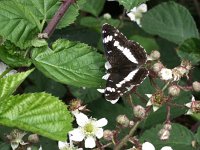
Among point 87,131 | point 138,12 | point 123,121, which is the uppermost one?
point 123,121

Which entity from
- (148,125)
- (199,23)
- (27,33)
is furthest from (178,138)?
(199,23)

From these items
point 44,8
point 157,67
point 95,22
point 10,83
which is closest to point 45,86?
point 95,22

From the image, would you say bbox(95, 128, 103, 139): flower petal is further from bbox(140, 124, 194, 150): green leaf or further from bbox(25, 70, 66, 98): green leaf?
bbox(25, 70, 66, 98): green leaf

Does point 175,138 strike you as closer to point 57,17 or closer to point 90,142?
point 90,142

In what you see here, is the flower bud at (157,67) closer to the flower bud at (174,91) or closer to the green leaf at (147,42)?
the flower bud at (174,91)

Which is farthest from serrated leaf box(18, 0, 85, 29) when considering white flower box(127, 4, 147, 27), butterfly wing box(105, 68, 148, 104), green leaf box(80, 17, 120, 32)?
white flower box(127, 4, 147, 27)

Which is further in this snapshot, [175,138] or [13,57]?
[175,138]
